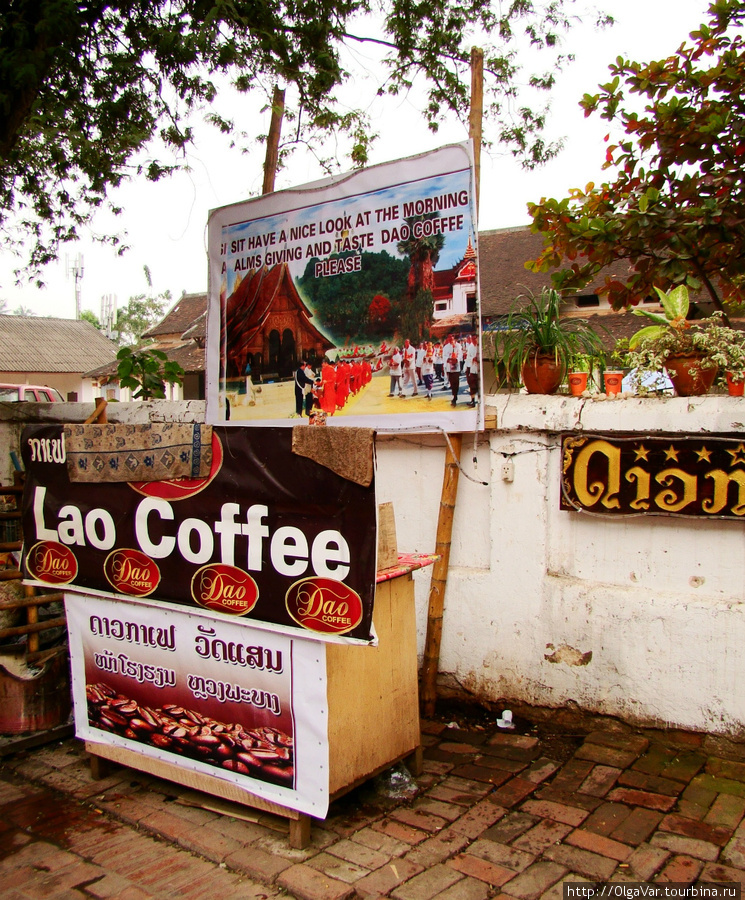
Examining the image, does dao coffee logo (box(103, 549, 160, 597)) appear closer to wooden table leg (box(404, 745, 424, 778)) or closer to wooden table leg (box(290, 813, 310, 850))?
wooden table leg (box(290, 813, 310, 850))

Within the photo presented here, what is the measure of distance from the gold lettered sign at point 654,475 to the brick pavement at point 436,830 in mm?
1168

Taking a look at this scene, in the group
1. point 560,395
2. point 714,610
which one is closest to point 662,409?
point 560,395

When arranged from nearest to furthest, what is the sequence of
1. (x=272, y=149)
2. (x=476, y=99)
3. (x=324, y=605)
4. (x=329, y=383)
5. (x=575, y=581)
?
(x=324, y=605), (x=575, y=581), (x=329, y=383), (x=476, y=99), (x=272, y=149)

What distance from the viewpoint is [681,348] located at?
377 cm

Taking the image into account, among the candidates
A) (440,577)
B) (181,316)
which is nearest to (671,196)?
(440,577)

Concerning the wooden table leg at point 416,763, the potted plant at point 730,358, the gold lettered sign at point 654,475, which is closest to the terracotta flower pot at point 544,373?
the gold lettered sign at point 654,475

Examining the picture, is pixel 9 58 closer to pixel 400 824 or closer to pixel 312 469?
pixel 312 469

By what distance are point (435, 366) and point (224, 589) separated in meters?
1.83

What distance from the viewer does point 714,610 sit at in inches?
141

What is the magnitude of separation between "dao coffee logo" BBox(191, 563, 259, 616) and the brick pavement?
959 millimetres

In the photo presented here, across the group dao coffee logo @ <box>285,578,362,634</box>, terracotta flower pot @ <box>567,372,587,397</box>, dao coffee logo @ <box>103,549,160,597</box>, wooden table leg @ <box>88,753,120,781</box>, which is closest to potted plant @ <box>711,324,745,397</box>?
terracotta flower pot @ <box>567,372,587,397</box>

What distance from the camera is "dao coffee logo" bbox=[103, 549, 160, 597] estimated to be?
3412 millimetres

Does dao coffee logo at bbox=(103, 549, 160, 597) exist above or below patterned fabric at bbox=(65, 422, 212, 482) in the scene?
below

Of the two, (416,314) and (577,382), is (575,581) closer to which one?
(577,382)
